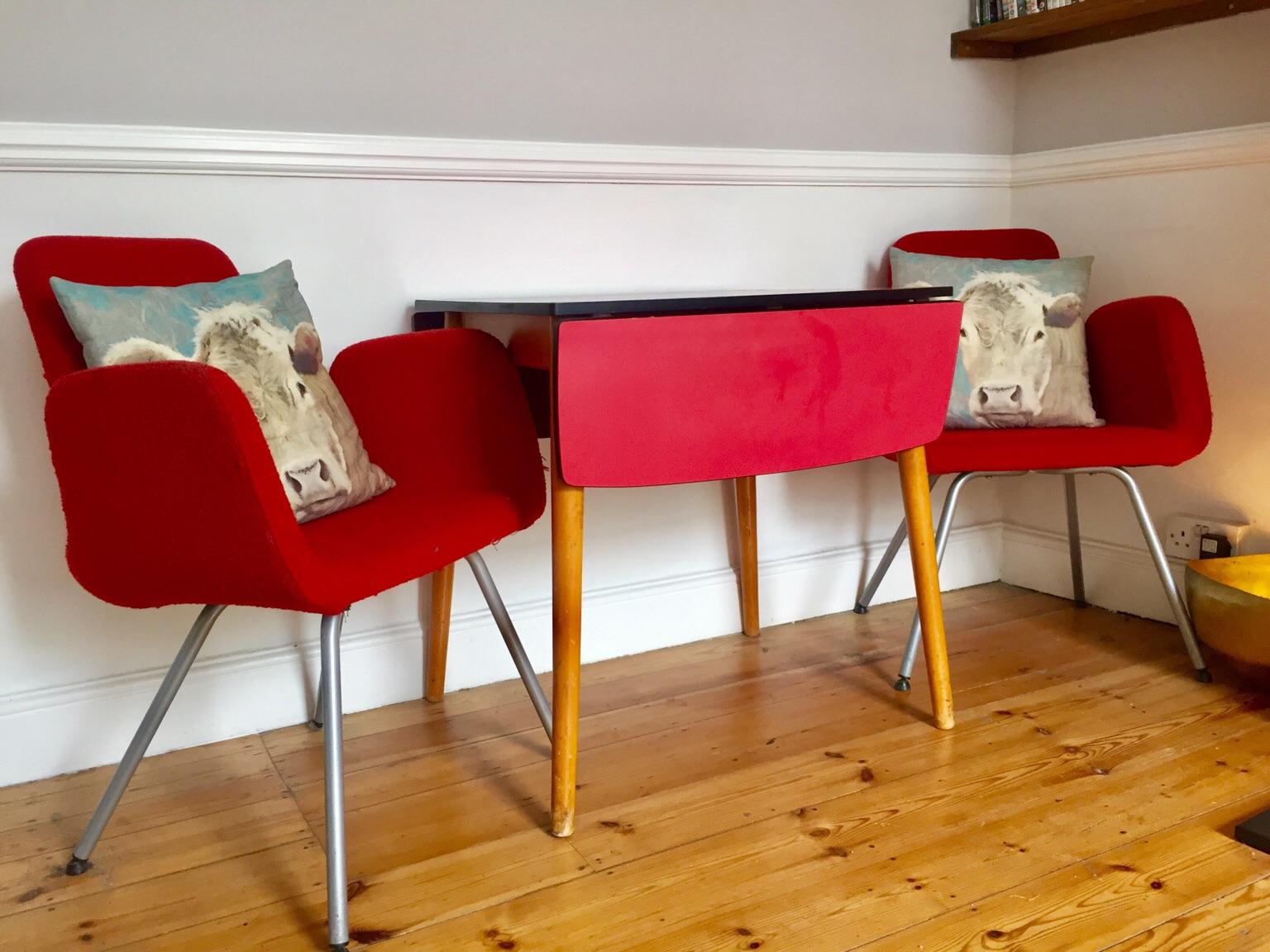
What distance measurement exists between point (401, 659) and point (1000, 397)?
3.80 feet

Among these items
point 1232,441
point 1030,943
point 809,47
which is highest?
point 809,47

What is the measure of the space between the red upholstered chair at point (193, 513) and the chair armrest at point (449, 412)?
0.20ft

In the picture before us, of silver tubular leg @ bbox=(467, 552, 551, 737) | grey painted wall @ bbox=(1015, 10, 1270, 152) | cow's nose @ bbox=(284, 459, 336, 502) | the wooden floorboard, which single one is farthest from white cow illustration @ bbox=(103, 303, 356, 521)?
grey painted wall @ bbox=(1015, 10, 1270, 152)

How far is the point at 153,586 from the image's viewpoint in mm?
1272

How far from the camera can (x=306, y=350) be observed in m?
1.53

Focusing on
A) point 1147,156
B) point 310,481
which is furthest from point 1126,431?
point 310,481

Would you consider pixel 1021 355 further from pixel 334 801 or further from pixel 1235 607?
pixel 334 801

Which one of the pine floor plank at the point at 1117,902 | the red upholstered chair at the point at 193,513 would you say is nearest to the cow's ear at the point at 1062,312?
the pine floor plank at the point at 1117,902

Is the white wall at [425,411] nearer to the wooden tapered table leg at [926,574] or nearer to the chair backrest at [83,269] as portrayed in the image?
the chair backrest at [83,269]

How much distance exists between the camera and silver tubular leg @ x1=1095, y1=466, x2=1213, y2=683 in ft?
6.25

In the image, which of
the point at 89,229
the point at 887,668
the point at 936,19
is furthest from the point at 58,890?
the point at 936,19

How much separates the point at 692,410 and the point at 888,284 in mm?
1028

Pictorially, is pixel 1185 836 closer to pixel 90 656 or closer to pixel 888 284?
pixel 888 284

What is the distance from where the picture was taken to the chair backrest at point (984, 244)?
2.24m
